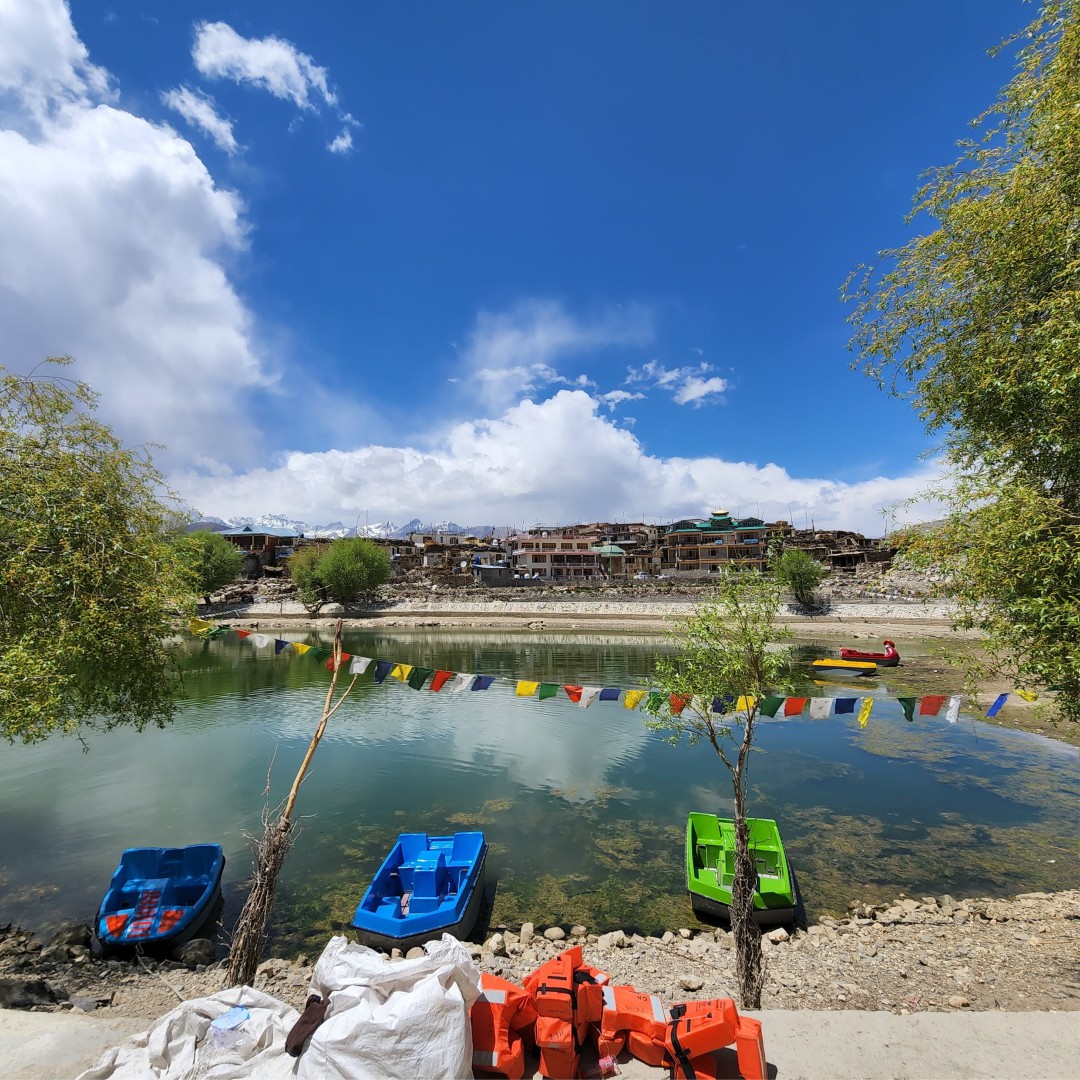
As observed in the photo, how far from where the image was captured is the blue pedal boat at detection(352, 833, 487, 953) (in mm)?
10352

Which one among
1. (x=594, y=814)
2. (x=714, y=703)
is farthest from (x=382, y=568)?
(x=714, y=703)

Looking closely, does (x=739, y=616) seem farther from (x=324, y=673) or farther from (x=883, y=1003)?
(x=324, y=673)

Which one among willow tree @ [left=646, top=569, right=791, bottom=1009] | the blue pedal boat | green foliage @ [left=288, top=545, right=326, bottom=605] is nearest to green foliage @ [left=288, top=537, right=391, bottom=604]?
green foliage @ [left=288, top=545, right=326, bottom=605]

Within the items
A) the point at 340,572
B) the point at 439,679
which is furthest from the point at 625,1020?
the point at 340,572

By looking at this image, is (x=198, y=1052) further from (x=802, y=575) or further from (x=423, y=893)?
(x=802, y=575)

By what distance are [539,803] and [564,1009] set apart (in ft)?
42.7

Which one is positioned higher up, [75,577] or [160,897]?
[75,577]

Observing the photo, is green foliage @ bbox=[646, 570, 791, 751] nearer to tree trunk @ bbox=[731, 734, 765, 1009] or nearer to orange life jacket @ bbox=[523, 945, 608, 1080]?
tree trunk @ bbox=[731, 734, 765, 1009]

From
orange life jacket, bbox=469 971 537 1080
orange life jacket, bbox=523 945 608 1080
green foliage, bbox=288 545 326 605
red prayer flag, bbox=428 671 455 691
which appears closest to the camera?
orange life jacket, bbox=469 971 537 1080

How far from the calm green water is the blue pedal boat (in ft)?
3.85

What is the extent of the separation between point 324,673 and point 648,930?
33191mm

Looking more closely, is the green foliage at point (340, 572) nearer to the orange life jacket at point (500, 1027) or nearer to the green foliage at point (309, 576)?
the green foliage at point (309, 576)

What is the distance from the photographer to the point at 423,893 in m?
11.8

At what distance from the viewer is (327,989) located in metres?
5.50
